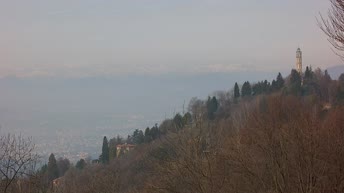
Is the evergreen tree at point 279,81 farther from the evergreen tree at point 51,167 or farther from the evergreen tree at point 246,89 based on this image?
the evergreen tree at point 51,167

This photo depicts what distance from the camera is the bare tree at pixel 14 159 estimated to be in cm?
891

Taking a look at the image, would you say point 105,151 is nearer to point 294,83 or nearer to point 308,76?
point 294,83

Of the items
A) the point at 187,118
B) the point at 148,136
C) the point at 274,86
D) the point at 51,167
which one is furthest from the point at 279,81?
the point at 187,118

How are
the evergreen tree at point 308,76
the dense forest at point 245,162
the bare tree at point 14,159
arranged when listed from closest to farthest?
the bare tree at point 14,159, the dense forest at point 245,162, the evergreen tree at point 308,76

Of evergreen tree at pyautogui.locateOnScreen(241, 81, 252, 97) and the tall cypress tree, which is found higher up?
evergreen tree at pyautogui.locateOnScreen(241, 81, 252, 97)

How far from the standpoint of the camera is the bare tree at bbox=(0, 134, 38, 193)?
351 inches

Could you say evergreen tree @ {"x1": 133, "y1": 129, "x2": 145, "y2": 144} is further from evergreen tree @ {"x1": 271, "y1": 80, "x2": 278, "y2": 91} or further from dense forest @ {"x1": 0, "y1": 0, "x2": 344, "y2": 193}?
dense forest @ {"x1": 0, "y1": 0, "x2": 344, "y2": 193}

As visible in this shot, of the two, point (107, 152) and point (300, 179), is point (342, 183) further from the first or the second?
point (107, 152)

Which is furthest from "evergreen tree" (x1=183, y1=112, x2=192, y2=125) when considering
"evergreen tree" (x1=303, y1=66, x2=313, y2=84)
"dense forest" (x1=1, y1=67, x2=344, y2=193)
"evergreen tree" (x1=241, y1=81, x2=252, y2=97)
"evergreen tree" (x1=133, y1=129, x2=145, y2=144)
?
"evergreen tree" (x1=241, y1=81, x2=252, y2=97)

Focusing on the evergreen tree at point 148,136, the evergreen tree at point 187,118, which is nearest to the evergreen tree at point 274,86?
the evergreen tree at point 148,136

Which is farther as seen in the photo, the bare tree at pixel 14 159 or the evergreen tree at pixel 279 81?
the evergreen tree at pixel 279 81

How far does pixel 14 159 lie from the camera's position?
9227mm

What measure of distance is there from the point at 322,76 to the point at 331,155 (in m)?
68.0

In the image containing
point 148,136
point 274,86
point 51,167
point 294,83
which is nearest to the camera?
point 51,167
